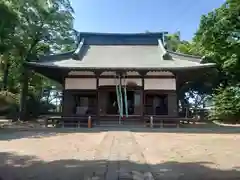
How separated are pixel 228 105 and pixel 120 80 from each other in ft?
27.5

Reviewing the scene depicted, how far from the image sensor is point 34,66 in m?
16.3

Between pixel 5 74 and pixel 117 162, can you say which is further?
pixel 5 74

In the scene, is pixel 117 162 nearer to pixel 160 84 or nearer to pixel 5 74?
pixel 160 84

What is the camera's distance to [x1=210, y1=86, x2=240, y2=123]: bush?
2014cm

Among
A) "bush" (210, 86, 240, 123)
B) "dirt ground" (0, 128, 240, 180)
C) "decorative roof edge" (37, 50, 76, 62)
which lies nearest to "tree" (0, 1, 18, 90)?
"decorative roof edge" (37, 50, 76, 62)

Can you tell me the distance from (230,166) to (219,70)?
65.7 feet

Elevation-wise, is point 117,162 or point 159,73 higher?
point 159,73

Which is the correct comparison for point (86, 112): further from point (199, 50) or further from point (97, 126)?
point (199, 50)

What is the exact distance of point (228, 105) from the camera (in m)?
20.2

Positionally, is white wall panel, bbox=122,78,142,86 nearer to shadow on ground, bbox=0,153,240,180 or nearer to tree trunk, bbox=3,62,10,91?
shadow on ground, bbox=0,153,240,180

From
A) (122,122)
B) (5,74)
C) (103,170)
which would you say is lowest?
(103,170)

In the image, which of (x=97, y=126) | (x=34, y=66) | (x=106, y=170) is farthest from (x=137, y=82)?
(x=106, y=170)

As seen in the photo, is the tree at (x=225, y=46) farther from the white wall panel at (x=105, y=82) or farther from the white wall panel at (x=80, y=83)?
the white wall panel at (x=80, y=83)

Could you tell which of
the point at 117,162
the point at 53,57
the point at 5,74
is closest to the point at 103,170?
the point at 117,162
